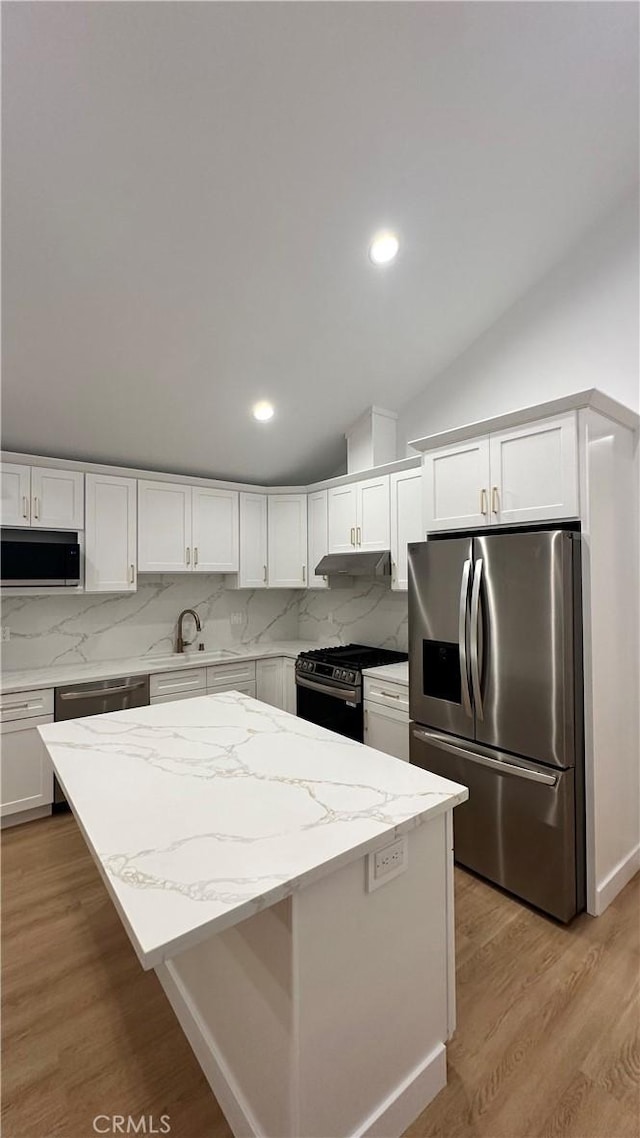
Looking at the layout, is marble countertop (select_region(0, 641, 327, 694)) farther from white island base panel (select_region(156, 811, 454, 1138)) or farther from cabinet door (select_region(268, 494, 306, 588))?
white island base panel (select_region(156, 811, 454, 1138))

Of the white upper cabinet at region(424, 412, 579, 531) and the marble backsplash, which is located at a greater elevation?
the white upper cabinet at region(424, 412, 579, 531)

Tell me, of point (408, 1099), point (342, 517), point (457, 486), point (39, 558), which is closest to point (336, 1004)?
point (408, 1099)

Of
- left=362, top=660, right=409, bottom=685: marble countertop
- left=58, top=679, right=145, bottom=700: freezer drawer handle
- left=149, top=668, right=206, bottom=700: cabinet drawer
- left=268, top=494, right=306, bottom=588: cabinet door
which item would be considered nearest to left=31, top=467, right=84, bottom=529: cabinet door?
left=58, top=679, right=145, bottom=700: freezer drawer handle

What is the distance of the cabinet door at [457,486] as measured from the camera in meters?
2.48

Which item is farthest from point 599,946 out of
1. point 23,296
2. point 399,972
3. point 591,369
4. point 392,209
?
point 23,296

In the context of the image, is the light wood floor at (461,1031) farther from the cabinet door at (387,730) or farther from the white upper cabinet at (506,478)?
the white upper cabinet at (506,478)

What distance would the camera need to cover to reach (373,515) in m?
3.60

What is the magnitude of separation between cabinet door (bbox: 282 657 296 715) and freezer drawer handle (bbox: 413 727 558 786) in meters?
1.53

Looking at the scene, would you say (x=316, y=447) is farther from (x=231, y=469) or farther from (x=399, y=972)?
(x=399, y=972)

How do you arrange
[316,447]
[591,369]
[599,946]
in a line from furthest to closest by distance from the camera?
1. [316,447]
2. [591,369]
3. [599,946]

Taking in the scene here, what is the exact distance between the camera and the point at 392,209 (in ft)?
7.49

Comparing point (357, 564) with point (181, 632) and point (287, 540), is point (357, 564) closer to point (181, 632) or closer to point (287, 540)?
point (287, 540)

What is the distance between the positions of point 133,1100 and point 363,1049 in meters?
0.76

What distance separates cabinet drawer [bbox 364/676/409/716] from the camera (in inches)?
116
